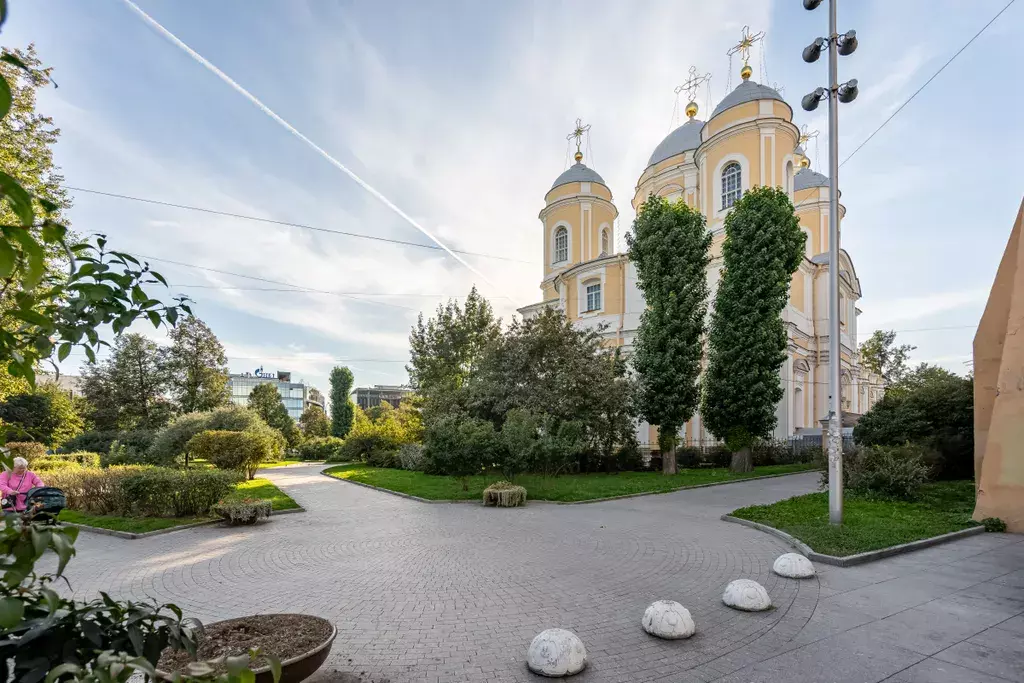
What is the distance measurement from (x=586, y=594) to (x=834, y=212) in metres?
8.63

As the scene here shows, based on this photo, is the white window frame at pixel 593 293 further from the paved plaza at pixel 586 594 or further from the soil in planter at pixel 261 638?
the soil in planter at pixel 261 638

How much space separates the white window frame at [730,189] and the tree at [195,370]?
35267 mm

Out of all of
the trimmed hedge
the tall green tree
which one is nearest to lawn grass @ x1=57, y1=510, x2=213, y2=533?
the trimmed hedge

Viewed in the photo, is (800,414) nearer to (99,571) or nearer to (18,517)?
(99,571)

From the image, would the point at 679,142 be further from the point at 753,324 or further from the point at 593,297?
the point at 753,324

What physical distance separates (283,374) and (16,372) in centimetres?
12723

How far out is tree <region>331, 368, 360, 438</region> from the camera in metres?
53.7

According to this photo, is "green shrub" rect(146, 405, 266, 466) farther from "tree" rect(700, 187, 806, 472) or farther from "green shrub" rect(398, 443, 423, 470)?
"tree" rect(700, 187, 806, 472)

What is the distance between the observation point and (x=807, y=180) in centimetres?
4012

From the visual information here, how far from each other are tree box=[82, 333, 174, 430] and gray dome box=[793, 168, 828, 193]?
159 feet

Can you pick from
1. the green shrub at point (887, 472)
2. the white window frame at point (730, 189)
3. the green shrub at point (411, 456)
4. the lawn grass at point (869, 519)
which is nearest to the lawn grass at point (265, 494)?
the green shrub at point (411, 456)

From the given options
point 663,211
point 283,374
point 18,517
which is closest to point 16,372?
point 18,517

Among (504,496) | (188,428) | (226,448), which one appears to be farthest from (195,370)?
(504,496)

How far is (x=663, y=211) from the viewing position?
23141 millimetres
